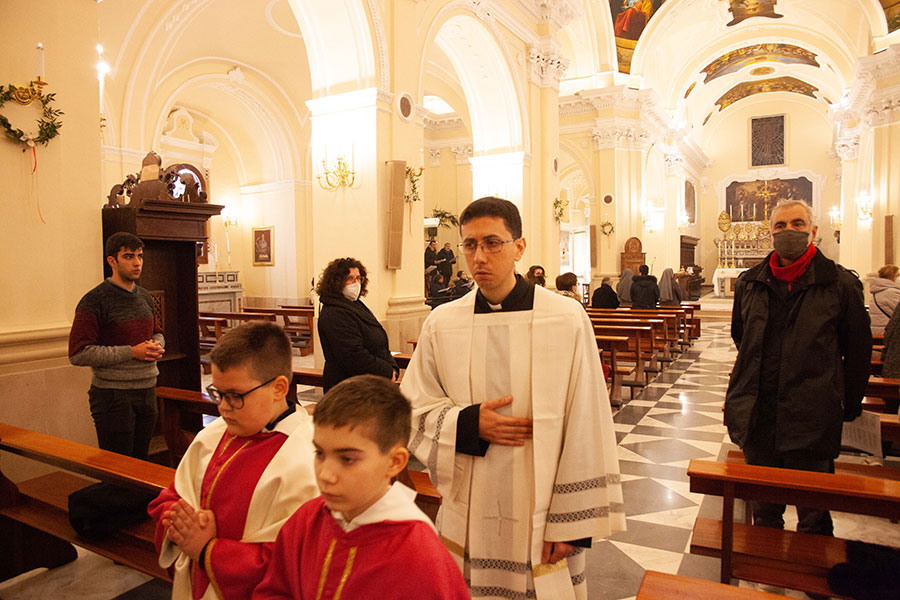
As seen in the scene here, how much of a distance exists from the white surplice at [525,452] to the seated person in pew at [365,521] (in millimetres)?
537

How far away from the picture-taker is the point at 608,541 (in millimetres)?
3648

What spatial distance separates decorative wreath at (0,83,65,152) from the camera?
3.57 metres

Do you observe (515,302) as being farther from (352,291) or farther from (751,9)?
(751,9)

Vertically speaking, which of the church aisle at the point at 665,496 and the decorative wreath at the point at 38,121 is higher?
the decorative wreath at the point at 38,121

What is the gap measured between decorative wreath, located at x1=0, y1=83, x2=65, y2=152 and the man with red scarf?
4.22 meters

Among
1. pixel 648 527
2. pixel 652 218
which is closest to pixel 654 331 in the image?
pixel 648 527

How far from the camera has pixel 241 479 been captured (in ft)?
5.64

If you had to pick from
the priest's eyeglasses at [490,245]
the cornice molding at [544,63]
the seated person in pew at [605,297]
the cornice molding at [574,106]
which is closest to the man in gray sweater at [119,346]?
the priest's eyeglasses at [490,245]

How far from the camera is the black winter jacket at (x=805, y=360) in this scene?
2.67 metres

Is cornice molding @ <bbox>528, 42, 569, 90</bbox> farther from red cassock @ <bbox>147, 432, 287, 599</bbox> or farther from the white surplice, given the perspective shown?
red cassock @ <bbox>147, 432, 287, 599</bbox>

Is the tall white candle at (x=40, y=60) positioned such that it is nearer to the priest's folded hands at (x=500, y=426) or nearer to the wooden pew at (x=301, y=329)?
the priest's folded hands at (x=500, y=426)

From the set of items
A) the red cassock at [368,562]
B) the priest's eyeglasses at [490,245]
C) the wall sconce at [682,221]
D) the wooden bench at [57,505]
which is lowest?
the wooden bench at [57,505]

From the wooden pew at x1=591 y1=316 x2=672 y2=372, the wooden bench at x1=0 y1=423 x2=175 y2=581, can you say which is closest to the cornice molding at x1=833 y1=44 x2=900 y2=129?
the wooden pew at x1=591 y1=316 x2=672 y2=372

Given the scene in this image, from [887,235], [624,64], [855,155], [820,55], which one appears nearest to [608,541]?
[887,235]
